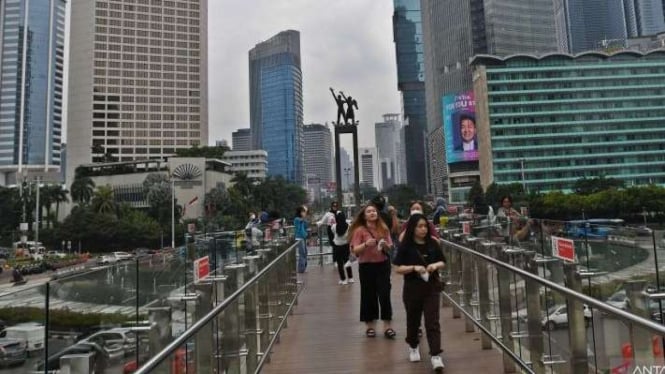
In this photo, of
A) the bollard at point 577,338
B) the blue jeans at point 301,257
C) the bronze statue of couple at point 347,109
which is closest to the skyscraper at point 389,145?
the bronze statue of couple at point 347,109

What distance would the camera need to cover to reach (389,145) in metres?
158

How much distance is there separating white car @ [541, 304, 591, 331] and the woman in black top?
83 cm

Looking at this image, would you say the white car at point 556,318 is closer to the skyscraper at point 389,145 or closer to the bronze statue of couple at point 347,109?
the bronze statue of couple at point 347,109

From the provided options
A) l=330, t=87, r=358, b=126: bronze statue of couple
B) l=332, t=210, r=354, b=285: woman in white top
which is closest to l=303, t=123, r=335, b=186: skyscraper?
l=330, t=87, r=358, b=126: bronze statue of couple

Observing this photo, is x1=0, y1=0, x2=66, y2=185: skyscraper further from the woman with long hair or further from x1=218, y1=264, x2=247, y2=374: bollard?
x1=218, y1=264, x2=247, y2=374: bollard

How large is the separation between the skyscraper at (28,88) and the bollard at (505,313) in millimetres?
111959

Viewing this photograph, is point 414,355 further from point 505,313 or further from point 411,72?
point 411,72

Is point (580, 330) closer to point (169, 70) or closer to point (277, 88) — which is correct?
point (169, 70)

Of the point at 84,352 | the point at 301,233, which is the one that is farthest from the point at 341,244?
the point at 84,352

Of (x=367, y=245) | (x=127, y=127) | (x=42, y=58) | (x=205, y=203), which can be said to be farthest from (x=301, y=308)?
(x=42, y=58)

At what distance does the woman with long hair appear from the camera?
4.82 m

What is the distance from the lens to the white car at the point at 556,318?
2.96m

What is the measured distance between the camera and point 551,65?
80.4m

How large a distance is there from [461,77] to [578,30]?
9494 cm
